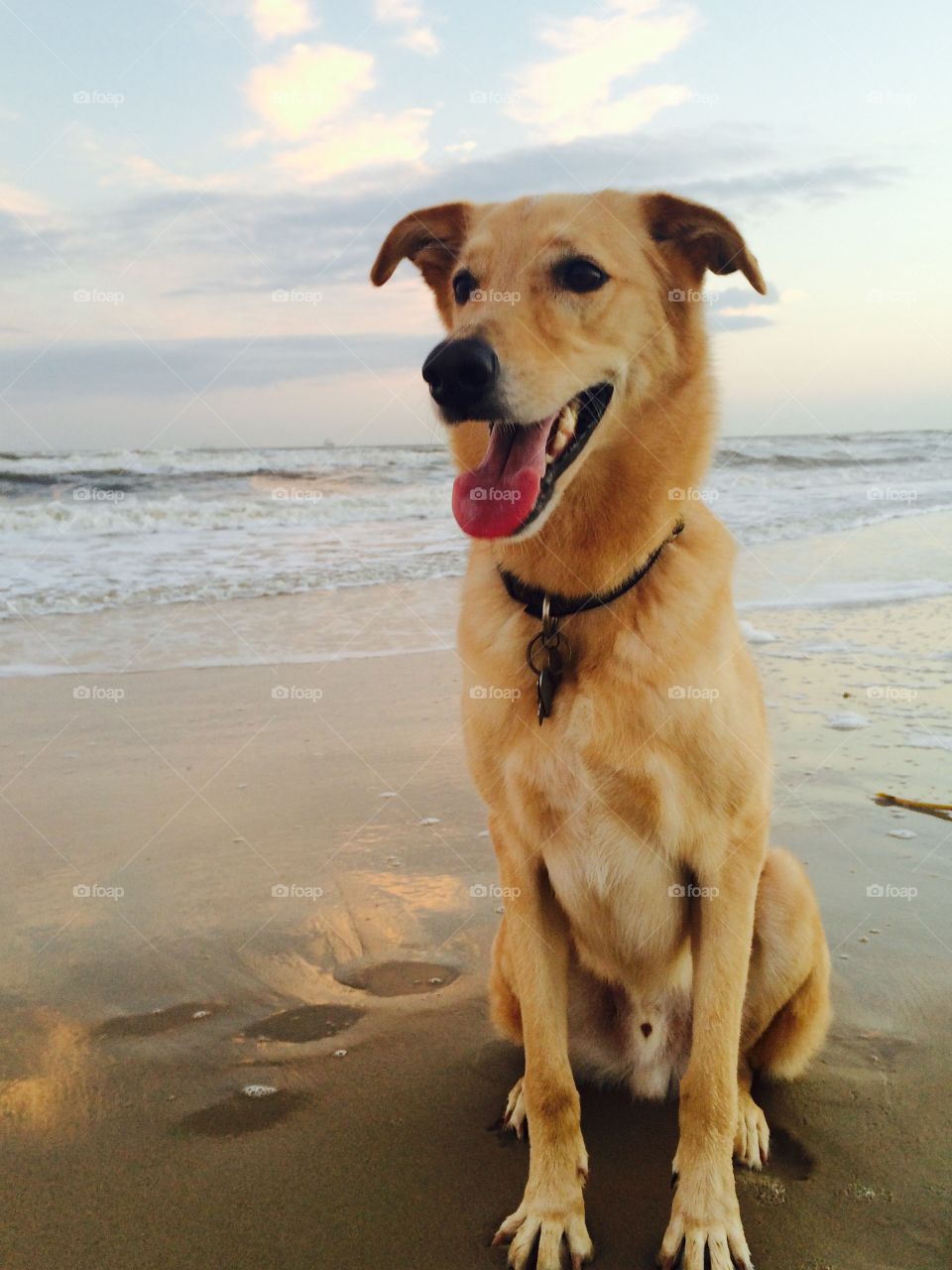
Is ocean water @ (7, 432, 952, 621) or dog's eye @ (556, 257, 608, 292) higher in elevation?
dog's eye @ (556, 257, 608, 292)

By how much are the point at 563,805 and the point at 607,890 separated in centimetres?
Result: 20

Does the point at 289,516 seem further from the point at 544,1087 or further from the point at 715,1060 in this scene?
the point at 715,1060

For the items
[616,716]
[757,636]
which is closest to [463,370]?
[616,716]

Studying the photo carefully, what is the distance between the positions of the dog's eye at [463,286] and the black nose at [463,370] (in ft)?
1.44

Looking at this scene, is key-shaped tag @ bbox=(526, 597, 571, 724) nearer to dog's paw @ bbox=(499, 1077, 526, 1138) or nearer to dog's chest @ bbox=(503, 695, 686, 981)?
dog's chest @ bbox=(503, 695, 686, 981)

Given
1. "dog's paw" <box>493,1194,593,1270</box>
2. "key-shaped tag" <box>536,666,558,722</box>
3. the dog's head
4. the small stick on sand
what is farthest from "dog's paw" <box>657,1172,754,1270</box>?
the small stick on sand

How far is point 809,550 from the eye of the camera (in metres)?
9.55

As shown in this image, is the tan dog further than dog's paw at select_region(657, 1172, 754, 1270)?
Yes

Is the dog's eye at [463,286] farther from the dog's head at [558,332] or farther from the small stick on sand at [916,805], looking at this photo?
the small stick on sand at [916,805]

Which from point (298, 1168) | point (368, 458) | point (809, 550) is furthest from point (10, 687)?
point (368, 458)

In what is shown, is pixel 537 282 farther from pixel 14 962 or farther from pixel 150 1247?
pixel 14 962

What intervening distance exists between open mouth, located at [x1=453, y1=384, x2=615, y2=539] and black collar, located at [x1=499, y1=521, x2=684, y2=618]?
18 cm

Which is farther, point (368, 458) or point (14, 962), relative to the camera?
point (368, 458)

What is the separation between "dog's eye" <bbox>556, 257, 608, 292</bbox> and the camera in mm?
2293
